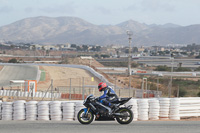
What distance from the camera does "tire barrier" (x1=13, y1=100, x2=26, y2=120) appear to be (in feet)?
57.2

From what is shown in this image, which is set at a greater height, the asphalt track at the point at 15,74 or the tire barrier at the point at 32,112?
the asphalt track at the point at 15,74

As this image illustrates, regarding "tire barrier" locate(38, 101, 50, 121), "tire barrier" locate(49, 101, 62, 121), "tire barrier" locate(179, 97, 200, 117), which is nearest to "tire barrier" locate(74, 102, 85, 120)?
"tire barrier" locate(49, 101, 62, 121)

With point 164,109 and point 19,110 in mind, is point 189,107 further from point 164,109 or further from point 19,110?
point 19,110

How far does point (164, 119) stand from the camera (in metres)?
18.1

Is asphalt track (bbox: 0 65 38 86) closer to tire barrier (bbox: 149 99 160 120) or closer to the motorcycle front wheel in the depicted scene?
tire barrier (bbox: 149 99 160 120)

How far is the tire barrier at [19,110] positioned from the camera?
57.2 ft

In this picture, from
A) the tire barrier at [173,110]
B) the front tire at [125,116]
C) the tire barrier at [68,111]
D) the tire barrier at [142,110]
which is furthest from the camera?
the tire barrier at [173,110]

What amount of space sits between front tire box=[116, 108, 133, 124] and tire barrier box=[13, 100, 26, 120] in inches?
194

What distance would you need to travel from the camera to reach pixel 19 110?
1748cm

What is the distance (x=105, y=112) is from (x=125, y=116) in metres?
0.70

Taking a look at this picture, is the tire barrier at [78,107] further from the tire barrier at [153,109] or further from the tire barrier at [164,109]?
the tire barrier at [164,109]

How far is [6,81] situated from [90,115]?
44214mm

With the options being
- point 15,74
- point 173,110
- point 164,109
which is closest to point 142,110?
point 164,109

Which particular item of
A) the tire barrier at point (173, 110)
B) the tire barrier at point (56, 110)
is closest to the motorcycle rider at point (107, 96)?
the tire barrier at point (56, 110)
